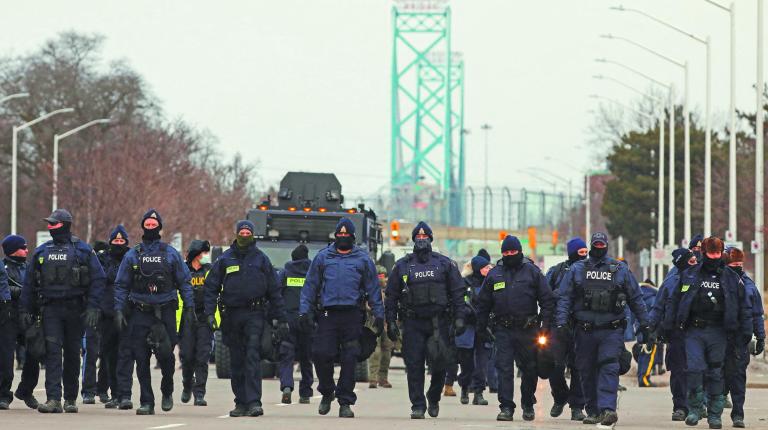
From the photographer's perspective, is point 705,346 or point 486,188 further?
point 486,188

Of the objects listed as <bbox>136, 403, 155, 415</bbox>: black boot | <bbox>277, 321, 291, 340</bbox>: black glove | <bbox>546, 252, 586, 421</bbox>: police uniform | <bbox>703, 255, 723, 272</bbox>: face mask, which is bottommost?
<bbox>136, 403, 155, 415</bbox>: black boot

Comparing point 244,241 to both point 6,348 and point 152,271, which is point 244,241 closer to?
point 152,271

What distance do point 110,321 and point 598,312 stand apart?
5428mm

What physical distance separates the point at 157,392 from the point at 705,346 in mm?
8908

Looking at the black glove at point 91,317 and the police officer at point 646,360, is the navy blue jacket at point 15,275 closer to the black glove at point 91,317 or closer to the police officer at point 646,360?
the black glove at point 91,317

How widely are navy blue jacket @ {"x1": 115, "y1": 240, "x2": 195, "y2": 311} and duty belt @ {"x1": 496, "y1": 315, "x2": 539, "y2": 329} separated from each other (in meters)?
3.19

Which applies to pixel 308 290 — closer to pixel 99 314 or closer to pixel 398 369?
pixel 99 314

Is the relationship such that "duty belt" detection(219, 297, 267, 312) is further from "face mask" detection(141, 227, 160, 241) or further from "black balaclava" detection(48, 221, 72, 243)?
"black balaclava" detection(48, 221, 72, 243)

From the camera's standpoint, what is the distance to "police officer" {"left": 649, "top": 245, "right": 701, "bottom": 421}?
2078cm

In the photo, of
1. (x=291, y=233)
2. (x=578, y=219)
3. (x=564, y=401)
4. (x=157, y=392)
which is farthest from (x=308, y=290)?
(x=578, y=219)

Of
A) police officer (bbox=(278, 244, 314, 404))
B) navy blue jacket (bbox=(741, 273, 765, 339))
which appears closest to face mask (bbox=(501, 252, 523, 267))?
navy blue jacket (bbox=(741, 273, 765, 339))

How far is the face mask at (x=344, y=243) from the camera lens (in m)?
20.4

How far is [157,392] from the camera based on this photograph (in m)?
26.7

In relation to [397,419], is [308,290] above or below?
above
